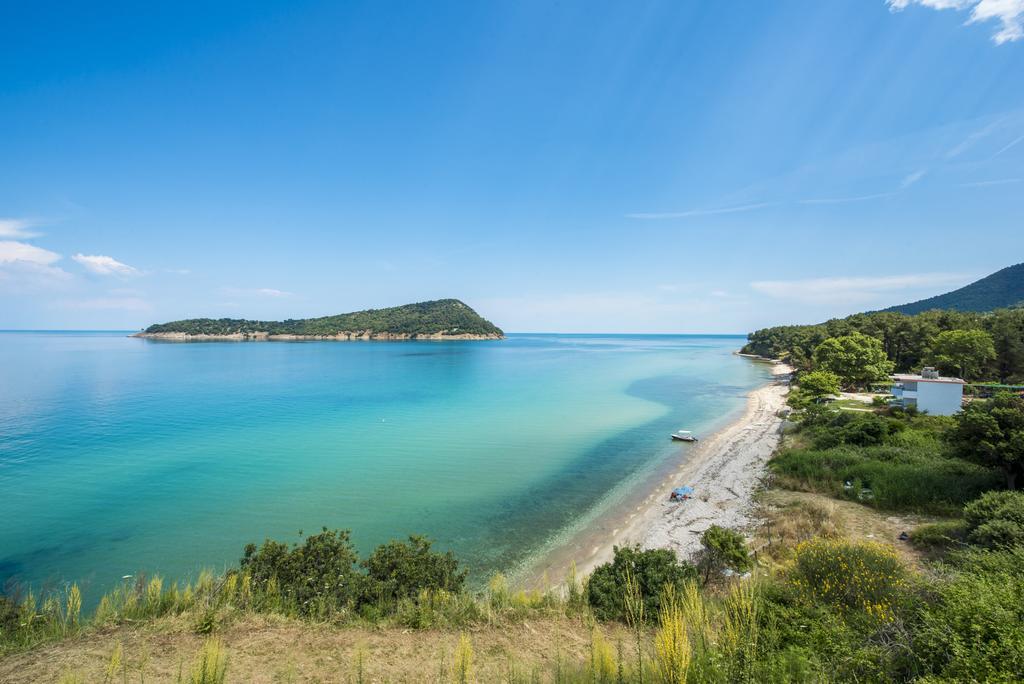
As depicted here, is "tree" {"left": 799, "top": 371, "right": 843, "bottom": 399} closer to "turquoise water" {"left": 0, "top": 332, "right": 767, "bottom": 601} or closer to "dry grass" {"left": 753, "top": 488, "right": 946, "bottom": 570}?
"turquoise water" {"left": 0, "top": 332, "right": 767, "bottom": 601}

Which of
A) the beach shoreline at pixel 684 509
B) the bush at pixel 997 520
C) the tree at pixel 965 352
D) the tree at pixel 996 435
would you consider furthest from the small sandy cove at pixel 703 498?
the tree at pixel 965 352

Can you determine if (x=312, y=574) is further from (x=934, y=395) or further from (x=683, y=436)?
(x=934, y=395)

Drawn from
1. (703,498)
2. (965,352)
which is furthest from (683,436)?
(965,352)

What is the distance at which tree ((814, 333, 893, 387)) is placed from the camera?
43.4 meters

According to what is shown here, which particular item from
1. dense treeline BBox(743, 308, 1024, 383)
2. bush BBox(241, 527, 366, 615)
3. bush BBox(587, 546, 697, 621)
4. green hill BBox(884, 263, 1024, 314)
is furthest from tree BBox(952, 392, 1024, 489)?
green hill BBox(884, 263, 1024, 314)

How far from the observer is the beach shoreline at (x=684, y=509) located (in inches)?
579

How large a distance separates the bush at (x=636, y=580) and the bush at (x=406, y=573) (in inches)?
141

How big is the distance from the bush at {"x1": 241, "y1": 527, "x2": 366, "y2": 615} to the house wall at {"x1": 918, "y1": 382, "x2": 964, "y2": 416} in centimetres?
3629

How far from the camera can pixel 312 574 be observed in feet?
31.1

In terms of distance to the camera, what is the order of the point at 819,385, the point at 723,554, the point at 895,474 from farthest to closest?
1. the point at 819,385
2. the point at 895,474
3. the point at 723,554

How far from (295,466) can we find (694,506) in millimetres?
22971

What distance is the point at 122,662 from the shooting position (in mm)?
6199

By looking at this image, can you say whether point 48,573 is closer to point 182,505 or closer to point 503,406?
point 182,505

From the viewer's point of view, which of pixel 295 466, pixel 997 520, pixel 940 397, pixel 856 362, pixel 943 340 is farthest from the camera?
pixel 856 362
